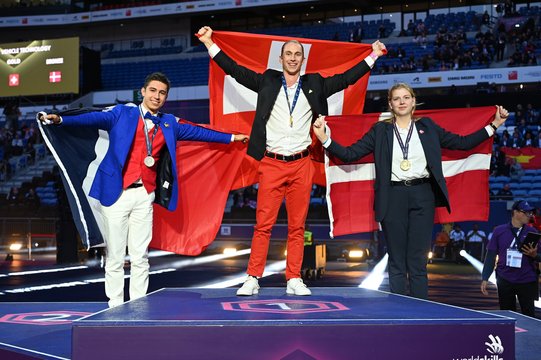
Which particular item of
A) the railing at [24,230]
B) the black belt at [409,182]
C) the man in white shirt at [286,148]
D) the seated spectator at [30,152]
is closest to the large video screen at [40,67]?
the seated spectator at [30,152]

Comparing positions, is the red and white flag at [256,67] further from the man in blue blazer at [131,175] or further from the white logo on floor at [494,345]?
the white logo on floor at [494,345]

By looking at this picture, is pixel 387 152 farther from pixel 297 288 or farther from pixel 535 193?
pixel 535 193

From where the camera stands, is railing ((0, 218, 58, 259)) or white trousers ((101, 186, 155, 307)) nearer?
white trousers ((101, 186, 155, 307))

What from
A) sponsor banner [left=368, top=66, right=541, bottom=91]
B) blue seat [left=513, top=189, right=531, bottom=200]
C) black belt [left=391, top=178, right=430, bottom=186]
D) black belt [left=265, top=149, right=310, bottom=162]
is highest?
sponsor banner [left=368, top=66, right=541, bottom=91]

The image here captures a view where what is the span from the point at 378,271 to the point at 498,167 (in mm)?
7655

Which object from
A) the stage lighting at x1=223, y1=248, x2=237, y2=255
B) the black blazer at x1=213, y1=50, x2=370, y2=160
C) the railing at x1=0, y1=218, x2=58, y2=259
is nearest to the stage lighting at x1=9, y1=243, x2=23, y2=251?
the railing at x1=0, y1=218, x2=58, y2=259

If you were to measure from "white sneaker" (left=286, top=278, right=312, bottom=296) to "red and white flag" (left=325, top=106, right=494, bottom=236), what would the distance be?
122 cm

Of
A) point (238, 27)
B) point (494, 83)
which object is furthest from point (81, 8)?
point (494, 83)

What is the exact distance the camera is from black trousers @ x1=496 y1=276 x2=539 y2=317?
21.2 feet

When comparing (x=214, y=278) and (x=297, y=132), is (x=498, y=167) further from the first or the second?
(x=297, y=132)

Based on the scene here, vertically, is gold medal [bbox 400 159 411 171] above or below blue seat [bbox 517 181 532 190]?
above

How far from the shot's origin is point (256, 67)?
6336mm

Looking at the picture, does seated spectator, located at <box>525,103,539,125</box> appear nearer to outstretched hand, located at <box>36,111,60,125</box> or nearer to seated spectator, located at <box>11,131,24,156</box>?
outstretched hand, located at <box>36,111,60,125</box>

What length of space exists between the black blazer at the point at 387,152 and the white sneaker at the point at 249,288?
3.35ft
